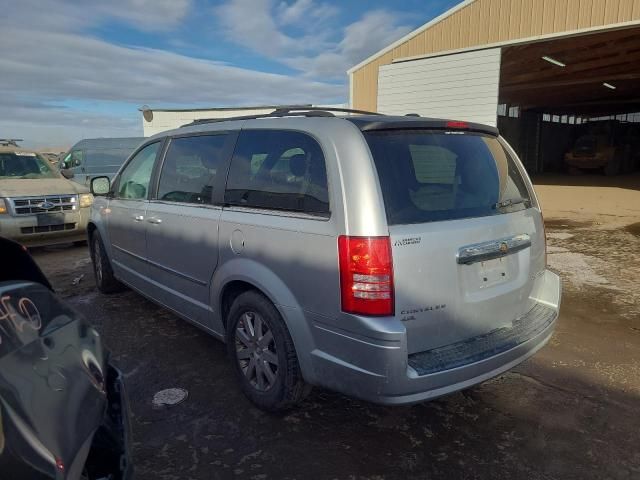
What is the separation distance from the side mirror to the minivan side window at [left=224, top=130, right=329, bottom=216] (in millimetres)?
2509

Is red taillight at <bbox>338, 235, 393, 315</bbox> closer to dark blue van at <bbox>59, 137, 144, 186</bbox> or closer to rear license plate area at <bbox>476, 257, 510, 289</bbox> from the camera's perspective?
rear license plate area at <bbox>476, 257, 510, 289</bbox>

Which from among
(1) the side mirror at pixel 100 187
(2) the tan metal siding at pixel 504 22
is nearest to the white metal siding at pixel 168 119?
(2) the tan metal siding at pixel 504 22

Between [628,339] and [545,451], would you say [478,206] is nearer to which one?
[545,451]

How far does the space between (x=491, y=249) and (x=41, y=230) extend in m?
7.06

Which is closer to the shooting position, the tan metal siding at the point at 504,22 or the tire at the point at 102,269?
the tire at the point at 102,269

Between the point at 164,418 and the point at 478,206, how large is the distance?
2330 millimetres

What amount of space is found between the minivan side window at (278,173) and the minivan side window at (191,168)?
25 cm

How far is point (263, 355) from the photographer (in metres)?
2.90

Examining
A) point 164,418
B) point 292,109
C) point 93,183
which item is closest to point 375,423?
point 164,418

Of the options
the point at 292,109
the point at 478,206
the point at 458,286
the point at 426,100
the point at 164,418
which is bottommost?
the point at 164,418

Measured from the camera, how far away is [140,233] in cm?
419

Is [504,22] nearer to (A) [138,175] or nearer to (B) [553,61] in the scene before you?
(B) [553,61]

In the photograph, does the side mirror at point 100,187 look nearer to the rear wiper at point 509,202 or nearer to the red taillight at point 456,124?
the red taillight at point 456,124

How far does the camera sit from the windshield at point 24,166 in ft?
27.1
